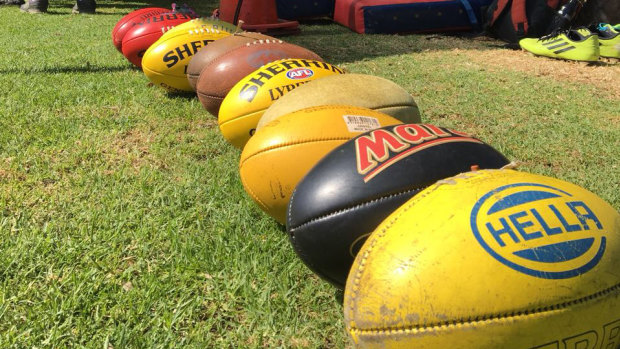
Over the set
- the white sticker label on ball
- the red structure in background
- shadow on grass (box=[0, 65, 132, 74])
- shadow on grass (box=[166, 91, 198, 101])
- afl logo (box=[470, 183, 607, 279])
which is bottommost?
shadow on grass (box=[0, 65, 132, 74])

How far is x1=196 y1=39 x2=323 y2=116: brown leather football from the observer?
368 cm

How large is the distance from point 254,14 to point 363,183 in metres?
6.11

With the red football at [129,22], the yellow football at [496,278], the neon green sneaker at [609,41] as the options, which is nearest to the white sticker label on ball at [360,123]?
the yellow football at [496,278]

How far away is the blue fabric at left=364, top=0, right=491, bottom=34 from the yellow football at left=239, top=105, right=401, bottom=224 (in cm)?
586

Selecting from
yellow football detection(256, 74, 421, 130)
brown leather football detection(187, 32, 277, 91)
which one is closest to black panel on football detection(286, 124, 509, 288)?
yellow football detection(256, 74, 421, 130)

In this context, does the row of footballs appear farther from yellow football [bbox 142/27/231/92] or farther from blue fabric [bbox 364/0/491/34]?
blue fabric [bbox 364/0/491/34]

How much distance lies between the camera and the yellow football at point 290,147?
7.43 feet

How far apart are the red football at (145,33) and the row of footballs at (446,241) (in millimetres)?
3849

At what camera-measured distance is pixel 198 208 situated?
2.74 m

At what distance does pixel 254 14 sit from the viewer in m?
7.33

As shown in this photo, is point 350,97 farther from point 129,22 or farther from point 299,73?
point 129,22

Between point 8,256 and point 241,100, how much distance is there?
1524 millimetres

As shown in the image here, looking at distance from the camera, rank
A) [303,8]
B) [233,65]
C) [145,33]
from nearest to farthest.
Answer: [233,65]
[145,33]
[303,8]

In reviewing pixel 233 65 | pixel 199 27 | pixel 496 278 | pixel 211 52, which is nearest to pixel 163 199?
pixel 233 65
